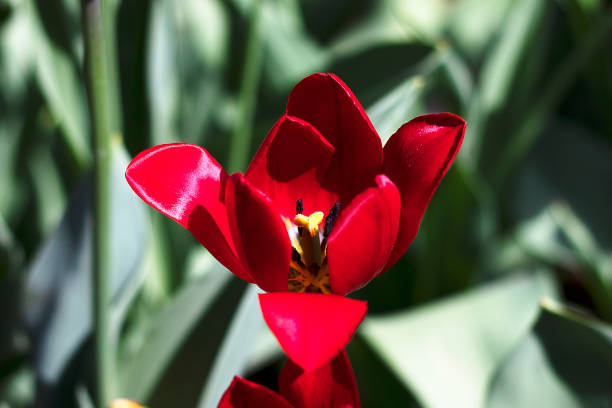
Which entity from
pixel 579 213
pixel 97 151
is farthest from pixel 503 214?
pixel 97 151

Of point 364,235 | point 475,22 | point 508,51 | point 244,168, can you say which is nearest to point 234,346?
point 364,235

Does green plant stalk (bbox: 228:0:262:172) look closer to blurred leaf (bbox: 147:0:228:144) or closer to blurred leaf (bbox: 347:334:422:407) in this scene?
blurred leaf (bbox: 147:0:228:144)

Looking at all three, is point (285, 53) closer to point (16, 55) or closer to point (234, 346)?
point (16, 55)

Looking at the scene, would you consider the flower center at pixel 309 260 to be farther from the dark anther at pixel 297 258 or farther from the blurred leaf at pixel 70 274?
the blurred leaf at pixel 70 274

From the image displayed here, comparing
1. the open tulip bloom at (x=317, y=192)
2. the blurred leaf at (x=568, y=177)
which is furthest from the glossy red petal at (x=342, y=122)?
the blurred leaf at (x=568, y=177)

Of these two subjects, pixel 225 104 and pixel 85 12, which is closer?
pixel 85 12

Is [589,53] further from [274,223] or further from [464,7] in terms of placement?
[274,223]
